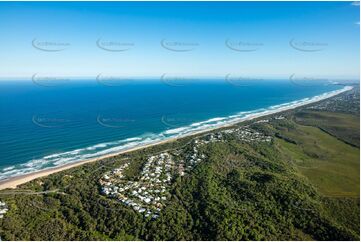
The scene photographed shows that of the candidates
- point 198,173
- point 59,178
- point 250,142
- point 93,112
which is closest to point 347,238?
point 198,173

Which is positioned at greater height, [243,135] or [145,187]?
[243,135]

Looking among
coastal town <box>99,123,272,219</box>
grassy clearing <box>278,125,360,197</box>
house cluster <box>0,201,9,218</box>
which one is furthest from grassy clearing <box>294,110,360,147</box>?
house cluster <box>0,201,9,218</box>

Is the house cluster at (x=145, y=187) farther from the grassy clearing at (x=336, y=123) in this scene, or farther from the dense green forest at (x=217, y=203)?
the grassy clearing at (x=336, y=123)

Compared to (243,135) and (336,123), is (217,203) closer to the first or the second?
(243,135)

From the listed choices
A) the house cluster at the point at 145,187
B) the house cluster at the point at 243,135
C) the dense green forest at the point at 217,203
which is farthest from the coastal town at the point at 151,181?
the house cluster at the point at 243,135

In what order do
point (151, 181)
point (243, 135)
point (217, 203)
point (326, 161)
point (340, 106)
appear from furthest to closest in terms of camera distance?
point (340, 106) < point (243, 135) < point (326, 161) < point (151, 181) < point (217, 203)

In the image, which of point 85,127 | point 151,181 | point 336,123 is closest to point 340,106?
point 336,123

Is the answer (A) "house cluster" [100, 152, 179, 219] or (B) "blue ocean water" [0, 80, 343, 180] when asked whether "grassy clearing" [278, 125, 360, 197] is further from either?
(B) "blue ocean water" [0, 80, 343, 180]
